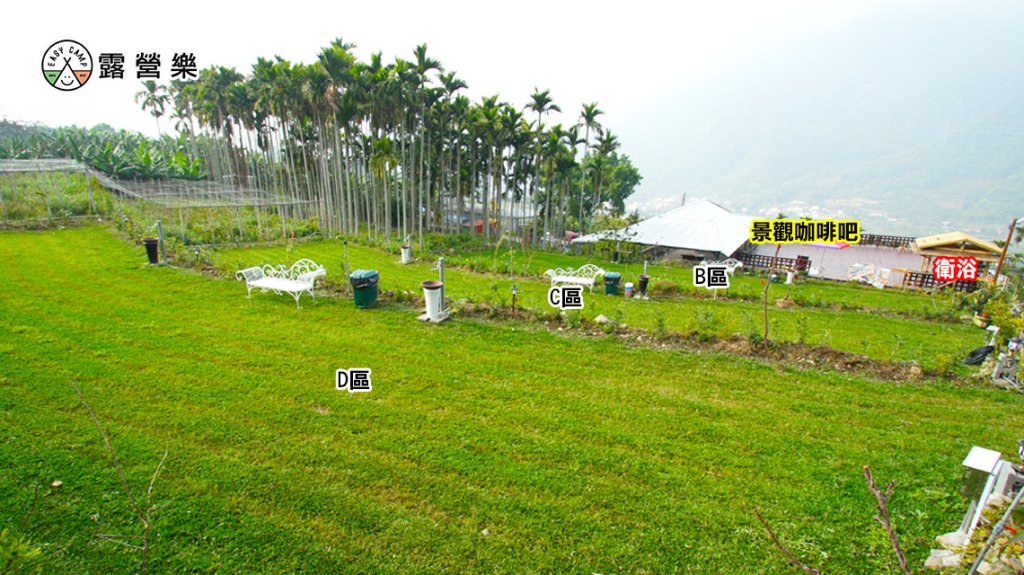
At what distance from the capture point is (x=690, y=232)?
2991cm

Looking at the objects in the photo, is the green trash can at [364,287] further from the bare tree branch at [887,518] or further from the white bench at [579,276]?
the bare tree branch at [887,518]

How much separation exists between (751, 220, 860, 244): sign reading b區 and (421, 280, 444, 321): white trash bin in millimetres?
5766

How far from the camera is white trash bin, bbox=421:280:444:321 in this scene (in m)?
9.41

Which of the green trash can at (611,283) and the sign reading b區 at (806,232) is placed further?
the green trash can at (611,283)

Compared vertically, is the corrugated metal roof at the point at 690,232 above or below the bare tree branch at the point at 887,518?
above

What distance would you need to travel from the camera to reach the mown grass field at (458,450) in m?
3.96

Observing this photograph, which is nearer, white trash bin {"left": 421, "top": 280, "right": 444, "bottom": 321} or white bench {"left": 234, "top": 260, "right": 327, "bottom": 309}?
white trash bin {"left": 421, "top": 280, "right": 444, "bottom": 321}

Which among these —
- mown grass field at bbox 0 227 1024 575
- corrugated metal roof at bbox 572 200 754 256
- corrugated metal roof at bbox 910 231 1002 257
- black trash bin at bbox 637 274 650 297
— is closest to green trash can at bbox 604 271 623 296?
black trash bin at bbox 637 274 650 297

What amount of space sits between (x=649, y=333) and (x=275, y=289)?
27.2 ft

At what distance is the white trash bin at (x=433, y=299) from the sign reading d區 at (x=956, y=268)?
805 inches

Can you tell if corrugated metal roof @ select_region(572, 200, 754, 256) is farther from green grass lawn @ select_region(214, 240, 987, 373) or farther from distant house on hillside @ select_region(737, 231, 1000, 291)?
green grass lawn @ select_region(214, 240, 987, 373)

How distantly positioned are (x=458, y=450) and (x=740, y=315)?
911 centimetres

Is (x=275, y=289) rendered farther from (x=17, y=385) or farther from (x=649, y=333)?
(x=649, y=333)

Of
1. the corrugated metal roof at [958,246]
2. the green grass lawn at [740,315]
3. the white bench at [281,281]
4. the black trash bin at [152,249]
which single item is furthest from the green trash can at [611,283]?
the corrugated metal roof at [958,246]
